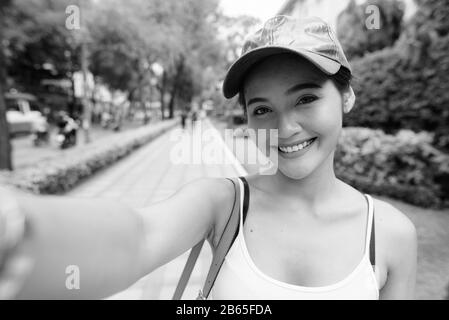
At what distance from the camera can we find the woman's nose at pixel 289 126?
97 centimetres

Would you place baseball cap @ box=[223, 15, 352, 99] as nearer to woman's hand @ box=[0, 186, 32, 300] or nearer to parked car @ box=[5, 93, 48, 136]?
woman's hand @ box=[0, 186, 32, 300]

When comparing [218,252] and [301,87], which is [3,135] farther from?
[301,87]

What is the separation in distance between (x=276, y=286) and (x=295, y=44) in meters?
0.73

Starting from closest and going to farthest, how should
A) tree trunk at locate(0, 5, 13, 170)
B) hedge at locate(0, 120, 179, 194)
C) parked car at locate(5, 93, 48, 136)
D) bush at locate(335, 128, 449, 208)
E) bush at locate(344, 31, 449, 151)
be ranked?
bush at locate(335, 128, 449, 208), hedge at locate(0, 120, 179, 194), bush at locate(344, 31, 449, 151), tree trunk at locate(0, 5, 13, 170), parked car at locate(5, 93, 48, 136)

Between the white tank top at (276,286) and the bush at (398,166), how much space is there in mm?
4623

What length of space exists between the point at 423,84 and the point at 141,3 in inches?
612

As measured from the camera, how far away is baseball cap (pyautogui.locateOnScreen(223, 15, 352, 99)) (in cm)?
90

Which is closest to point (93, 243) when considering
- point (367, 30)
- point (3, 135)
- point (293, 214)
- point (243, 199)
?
point (243, 199)

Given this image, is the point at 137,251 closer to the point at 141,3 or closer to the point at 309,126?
the point at 309,126

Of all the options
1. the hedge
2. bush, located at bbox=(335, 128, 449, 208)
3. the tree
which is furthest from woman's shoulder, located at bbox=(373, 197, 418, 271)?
→ the tree

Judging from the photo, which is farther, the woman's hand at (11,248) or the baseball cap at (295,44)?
the baseball cap at (295,44)

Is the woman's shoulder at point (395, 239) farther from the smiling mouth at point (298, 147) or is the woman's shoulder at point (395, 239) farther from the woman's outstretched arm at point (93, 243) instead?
the woman's outstretched arm at point (93, 243)

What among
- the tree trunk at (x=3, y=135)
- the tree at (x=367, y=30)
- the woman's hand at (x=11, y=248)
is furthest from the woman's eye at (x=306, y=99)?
the tree at (x=367, y=30)
